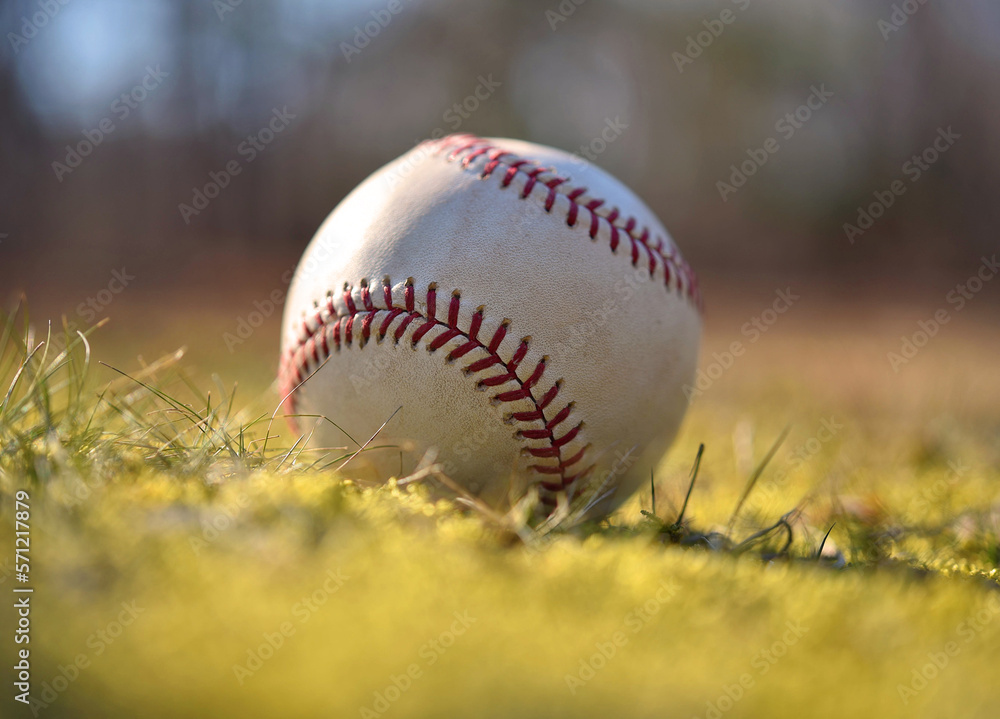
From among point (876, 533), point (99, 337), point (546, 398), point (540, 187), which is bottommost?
point (99, 337)

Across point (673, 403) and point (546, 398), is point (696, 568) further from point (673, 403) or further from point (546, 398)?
point (673, 403)

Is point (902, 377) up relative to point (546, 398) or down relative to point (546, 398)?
down

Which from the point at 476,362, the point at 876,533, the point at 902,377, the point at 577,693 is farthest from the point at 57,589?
the point at 902,377
